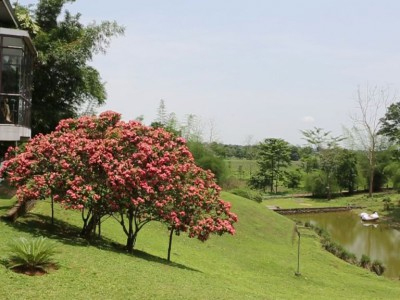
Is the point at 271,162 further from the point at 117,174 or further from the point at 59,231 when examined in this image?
the point at 117,174

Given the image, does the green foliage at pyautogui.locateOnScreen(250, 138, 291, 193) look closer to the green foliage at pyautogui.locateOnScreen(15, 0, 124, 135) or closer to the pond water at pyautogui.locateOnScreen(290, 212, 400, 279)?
the pond water at pyautogui.locateOnScreen(290, 212, 400, 279)

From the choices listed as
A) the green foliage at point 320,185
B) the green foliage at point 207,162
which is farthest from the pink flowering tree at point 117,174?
the green foliage at point 320,185

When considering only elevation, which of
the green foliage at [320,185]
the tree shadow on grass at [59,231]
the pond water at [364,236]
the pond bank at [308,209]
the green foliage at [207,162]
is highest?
the green foliage at [207,162]

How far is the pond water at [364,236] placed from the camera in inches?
1188

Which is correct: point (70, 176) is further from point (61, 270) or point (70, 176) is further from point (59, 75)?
point (59, 75)

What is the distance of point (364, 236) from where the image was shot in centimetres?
3822

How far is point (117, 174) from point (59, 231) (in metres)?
3.42

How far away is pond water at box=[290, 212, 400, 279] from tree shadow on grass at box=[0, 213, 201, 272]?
17.6 metres

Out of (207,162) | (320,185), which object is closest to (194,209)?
(207,162)

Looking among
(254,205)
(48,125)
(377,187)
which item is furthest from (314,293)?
(377,187)

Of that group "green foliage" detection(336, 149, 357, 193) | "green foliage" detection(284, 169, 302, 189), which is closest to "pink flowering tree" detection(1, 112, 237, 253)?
"green foliage" detection(336, 149, 357, 193)

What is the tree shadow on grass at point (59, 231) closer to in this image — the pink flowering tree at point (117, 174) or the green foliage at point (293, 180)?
the pink flowering tree at point (117, 174)

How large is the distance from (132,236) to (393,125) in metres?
53.3

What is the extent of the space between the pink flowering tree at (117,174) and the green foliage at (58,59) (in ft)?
36.4
